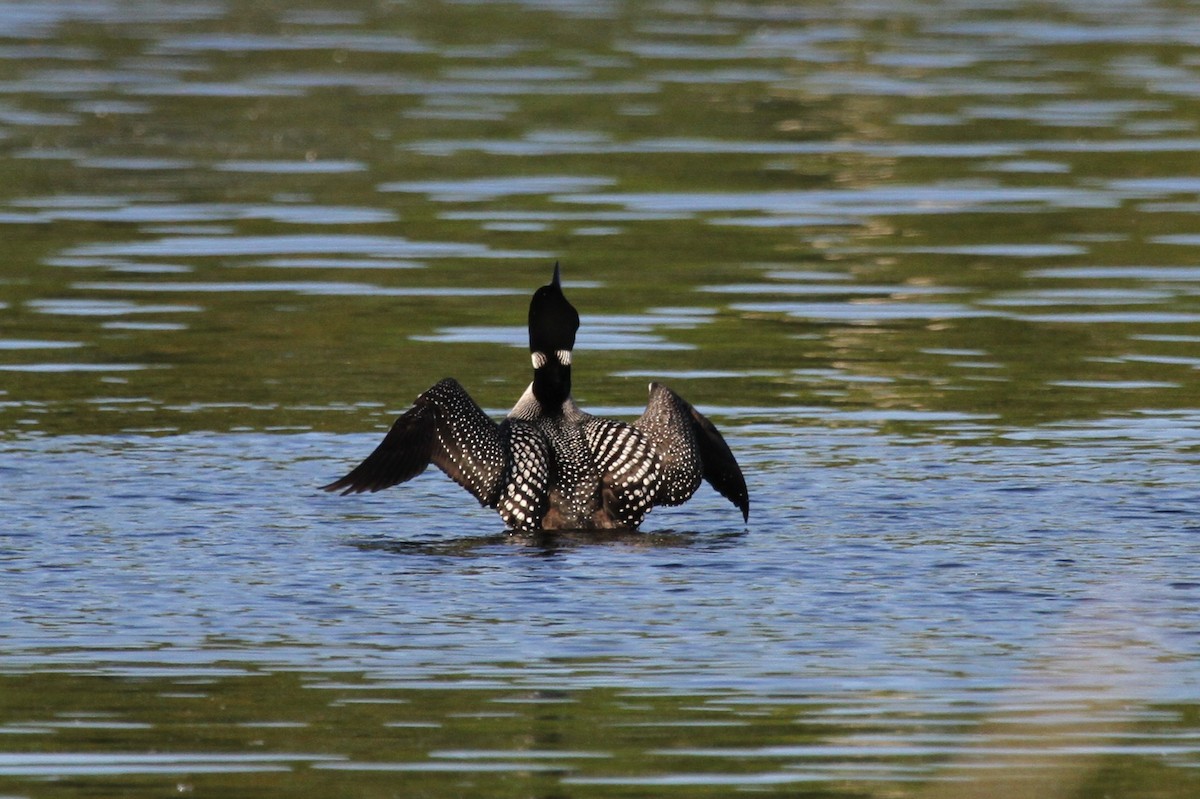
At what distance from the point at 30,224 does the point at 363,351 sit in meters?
4.66

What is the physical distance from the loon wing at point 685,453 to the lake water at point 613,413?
0.55 ft

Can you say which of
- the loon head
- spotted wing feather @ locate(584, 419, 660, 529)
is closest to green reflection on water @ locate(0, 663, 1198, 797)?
spotted wing feather @ locate(584, 419, 660, 529)

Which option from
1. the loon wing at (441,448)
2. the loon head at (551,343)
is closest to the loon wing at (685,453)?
the loon head at (551,343)

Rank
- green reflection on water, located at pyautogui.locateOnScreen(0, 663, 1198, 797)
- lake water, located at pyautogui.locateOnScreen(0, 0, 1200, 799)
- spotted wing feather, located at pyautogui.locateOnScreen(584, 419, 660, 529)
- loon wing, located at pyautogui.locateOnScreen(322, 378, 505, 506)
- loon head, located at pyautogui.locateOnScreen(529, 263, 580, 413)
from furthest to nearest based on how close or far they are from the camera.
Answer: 1. loon head, located at pyautogui.locateOnScreen(529, 263, 580, 413)
2. spotted wing feather, located at pyautogui.locateOnScreen(584, 419, 660, 529)
3. loon wing, located at pyautogui.locateOnScreen(322, 378, 505, 506)
4. lake water, located at pyautogui.locateOnScreen(0, 0, 1200, 799)
5. green reflection on water, located at pyautogui.locateOnScreen(0, 663, 1198, 797)

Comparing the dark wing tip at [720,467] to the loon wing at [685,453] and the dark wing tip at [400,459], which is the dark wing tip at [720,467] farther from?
the dark wing tip at [400,459]

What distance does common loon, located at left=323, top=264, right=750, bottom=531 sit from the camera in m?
8.76

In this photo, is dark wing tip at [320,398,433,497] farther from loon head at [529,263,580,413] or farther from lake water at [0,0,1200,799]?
loon head at [529,263,580,413]

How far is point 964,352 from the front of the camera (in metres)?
12.6

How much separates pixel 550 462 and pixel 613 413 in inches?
93.0

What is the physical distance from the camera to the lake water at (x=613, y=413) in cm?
609

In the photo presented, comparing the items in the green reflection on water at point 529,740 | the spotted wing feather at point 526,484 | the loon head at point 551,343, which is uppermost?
the loon head at point 551,343

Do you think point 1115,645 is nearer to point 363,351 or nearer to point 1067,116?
point 363,351

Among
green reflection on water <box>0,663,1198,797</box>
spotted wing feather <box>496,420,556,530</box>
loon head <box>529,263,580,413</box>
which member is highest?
loon head <box>529,263,580,413</box>

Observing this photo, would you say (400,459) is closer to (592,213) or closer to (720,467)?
(720,467)
